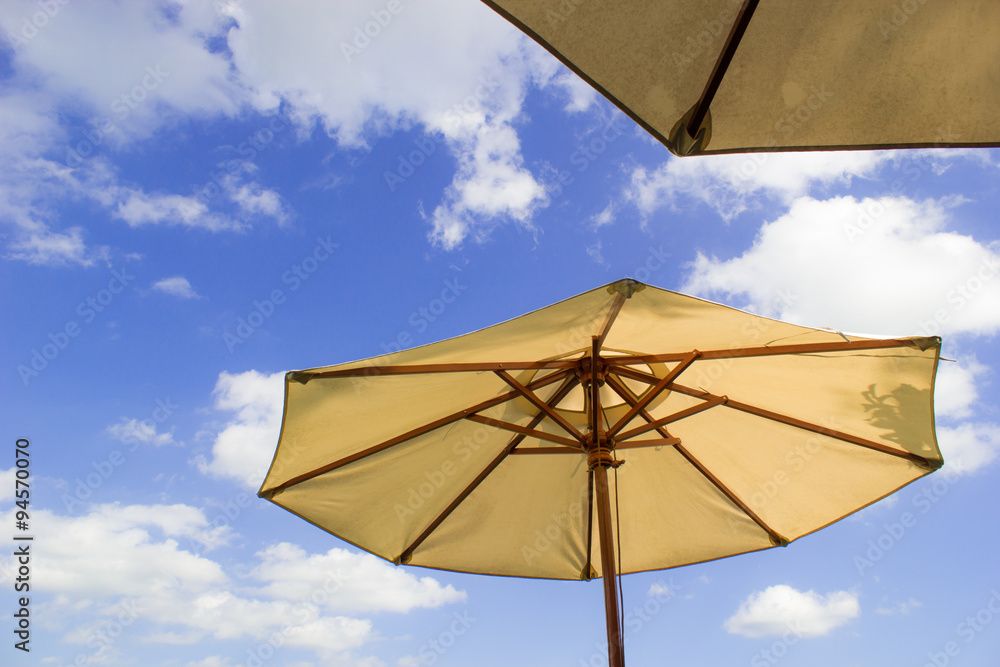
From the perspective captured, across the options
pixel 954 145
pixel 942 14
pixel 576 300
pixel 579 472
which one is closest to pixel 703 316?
pixel 576 300

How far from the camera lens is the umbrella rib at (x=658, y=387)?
10.5 feet

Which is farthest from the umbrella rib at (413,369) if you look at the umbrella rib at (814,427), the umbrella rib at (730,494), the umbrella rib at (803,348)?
the umbrella rib at (730,494)

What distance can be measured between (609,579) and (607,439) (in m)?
0.79

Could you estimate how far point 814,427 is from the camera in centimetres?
360

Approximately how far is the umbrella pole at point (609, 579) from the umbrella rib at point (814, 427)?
0.78 m

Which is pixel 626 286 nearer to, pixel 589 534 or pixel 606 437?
pixel 606 437

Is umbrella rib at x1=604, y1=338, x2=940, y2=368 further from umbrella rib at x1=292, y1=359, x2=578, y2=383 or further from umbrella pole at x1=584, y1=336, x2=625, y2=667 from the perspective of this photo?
umbrella rib at x1=292, y1=359, x2=578, y2=383

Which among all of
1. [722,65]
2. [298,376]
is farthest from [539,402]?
[722,65]

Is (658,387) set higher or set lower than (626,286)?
higher

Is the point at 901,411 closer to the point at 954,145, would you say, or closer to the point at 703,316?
the point at 703,316

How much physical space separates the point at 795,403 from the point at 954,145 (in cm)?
223

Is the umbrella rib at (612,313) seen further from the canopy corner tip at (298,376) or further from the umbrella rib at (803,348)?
the canopy corner tip at (298,376)

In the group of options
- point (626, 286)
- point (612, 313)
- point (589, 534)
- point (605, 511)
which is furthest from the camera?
point (589, 534)

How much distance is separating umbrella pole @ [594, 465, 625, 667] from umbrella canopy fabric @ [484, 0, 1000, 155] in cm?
217
